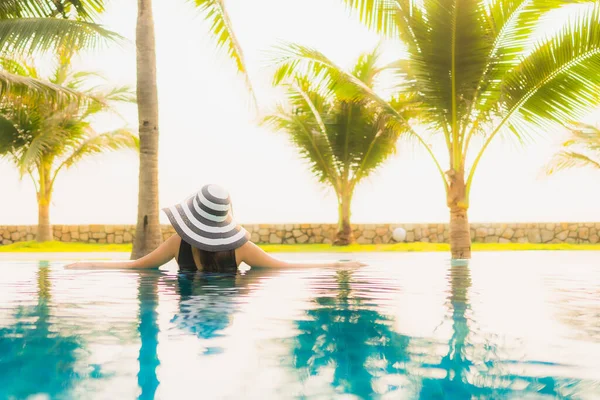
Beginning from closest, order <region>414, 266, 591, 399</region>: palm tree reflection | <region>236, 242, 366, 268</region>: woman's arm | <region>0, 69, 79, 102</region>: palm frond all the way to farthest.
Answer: <region>414, 266, 591, 399</region>: palm tree reflection
<region>236, 242, 366, 268</region>: woman's arm
<region>0, 69, 79, 102</region>: palm frond

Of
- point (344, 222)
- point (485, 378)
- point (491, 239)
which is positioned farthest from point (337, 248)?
point (485, 378)

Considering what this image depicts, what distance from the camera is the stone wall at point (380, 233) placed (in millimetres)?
19922

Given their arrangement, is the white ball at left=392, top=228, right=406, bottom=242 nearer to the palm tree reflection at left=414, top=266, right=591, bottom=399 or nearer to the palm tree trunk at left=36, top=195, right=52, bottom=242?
the palm tree trunk at left=36, top=195, right=52, bottom=242

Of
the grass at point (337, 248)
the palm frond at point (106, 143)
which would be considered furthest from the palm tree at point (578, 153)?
the palm frond at point (106, 143)

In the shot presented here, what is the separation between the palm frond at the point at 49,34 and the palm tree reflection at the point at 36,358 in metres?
5.95

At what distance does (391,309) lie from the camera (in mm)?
3855

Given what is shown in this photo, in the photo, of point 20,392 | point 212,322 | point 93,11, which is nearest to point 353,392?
point 20,392

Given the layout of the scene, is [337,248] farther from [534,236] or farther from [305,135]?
[534,236]

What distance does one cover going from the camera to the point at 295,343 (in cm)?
271

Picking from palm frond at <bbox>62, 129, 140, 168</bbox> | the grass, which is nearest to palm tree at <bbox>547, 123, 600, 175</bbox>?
the grass

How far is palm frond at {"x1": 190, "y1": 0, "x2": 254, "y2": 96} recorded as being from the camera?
10.1 m

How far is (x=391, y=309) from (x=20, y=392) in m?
2.37

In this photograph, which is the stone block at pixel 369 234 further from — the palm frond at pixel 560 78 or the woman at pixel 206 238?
the woman at pixel 206 238

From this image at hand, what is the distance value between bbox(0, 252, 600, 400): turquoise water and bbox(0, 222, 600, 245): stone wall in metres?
14.9
